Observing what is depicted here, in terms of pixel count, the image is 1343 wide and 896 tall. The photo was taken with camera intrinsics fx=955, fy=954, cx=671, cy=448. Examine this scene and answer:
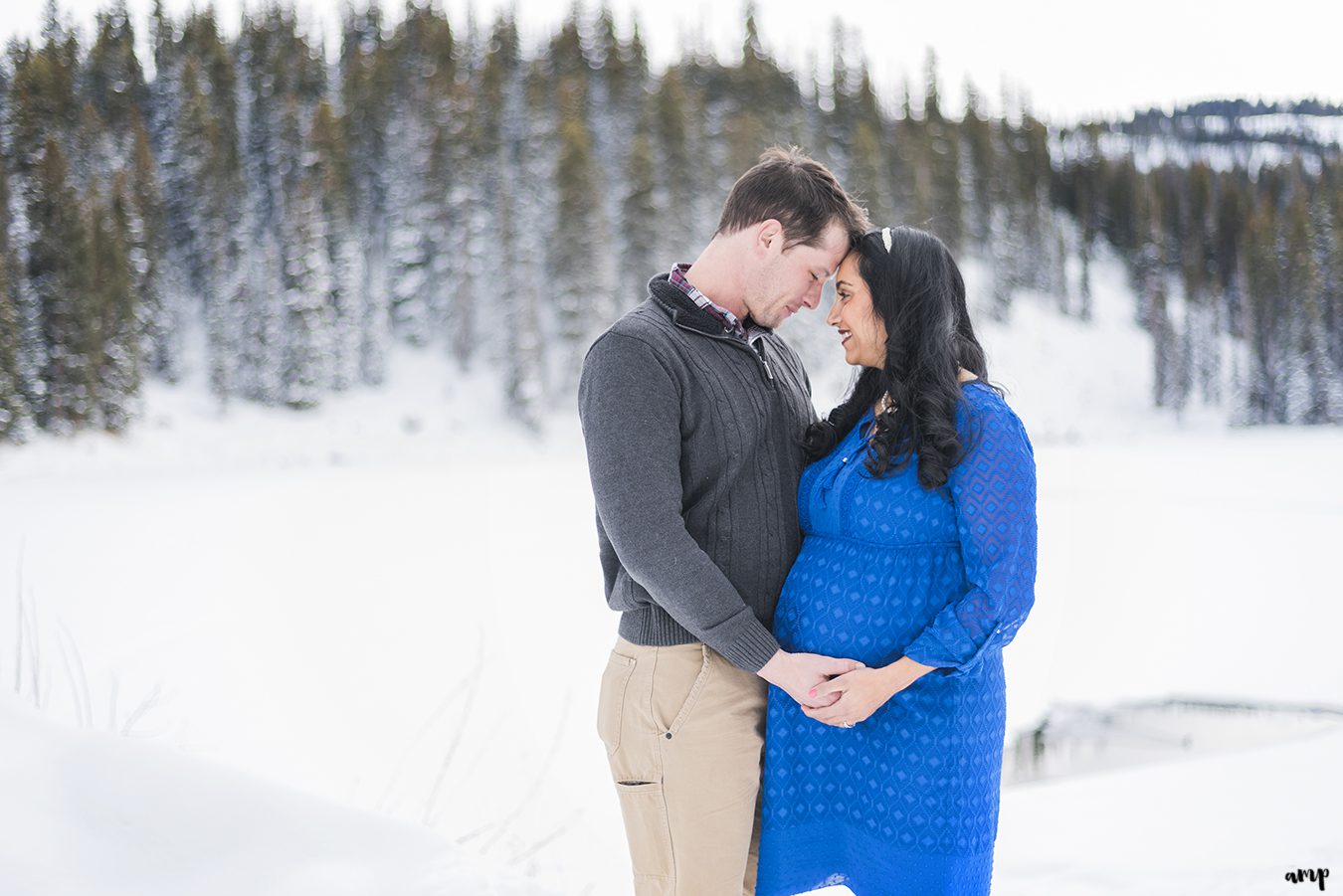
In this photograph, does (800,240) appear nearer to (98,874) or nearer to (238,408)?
(98,874)

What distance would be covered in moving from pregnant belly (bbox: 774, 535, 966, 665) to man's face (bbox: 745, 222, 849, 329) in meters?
0.61

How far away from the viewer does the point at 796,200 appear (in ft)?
7.36

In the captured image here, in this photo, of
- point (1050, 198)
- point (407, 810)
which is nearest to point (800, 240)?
point (407, 810)

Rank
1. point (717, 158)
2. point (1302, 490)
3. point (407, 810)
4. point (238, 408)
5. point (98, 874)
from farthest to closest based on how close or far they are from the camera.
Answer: point (717, 158)
point (238, 408)
point (1302, 490)
point (407, 810)
point (98, 874)

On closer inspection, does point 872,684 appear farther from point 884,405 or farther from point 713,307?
point 713,307

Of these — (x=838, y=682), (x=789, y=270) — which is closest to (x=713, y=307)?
(x=789, y=270)

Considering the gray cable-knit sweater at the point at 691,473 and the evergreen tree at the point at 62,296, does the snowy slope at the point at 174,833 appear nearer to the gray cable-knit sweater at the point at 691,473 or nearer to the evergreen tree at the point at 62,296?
the gray cable-knit sweater at the point at 691,473

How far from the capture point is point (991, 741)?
215cm

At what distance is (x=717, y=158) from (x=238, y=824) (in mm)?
32167

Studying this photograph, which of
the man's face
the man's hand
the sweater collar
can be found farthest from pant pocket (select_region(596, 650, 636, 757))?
the man's face

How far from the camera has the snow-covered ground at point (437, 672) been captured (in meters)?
2.10

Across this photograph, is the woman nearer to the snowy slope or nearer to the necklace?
the necklace

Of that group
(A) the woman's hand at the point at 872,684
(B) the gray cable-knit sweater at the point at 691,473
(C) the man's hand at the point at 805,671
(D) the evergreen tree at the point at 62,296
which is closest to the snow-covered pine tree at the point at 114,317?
(D) the evergreen tree at the point at 62,296

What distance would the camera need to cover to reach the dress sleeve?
1970mm
